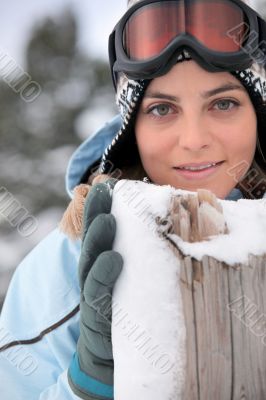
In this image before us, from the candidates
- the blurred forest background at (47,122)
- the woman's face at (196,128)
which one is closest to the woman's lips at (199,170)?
the woman's face at (196,128)

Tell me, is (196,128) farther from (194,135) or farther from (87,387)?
(87,387)

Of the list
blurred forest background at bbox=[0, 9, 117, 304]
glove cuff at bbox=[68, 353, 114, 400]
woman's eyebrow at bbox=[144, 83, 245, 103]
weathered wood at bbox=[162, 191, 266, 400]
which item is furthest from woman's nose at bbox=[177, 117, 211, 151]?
blurred forest background at bbox=[0, 9, 117, 304]

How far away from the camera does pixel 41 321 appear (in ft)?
7.18

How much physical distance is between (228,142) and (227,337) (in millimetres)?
952

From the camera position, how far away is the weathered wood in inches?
50.4

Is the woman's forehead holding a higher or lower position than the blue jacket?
higher

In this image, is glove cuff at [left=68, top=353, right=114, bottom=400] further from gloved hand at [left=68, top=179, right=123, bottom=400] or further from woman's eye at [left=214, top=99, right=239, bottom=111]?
woman's eye at [left=214, top=99, right=239, bottom=111]

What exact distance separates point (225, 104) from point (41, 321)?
1203 millimetres

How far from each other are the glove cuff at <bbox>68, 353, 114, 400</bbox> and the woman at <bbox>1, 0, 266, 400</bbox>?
0.12m

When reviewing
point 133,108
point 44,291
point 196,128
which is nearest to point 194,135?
point 196,128

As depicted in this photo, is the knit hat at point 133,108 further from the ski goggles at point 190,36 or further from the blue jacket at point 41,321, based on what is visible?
the blue jacket at point 41,321

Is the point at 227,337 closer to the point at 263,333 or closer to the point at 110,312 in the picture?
the point at 263,333

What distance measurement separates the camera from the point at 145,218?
1369mm

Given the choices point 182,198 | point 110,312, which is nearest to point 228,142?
point 182,198
